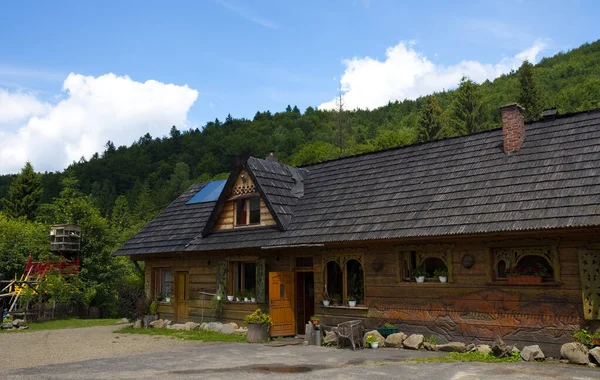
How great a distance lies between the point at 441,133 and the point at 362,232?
38862mm

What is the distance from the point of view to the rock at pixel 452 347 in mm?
12273

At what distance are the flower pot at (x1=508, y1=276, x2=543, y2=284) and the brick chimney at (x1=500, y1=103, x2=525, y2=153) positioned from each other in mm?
4207

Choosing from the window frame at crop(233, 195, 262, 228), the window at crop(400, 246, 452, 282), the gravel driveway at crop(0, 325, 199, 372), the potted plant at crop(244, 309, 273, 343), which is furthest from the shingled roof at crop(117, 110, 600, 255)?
the gravel driveway at crop(0, 325, 199, 372)

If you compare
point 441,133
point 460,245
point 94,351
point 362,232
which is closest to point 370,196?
point 362,232

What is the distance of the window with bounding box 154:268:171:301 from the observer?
20.9 meters

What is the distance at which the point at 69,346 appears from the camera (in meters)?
15.6

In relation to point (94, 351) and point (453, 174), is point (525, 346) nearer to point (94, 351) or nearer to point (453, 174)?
point (453, 174)

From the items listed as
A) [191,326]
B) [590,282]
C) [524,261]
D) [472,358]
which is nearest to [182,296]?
[191,326]

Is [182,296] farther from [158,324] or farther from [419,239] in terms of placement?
[419,239]

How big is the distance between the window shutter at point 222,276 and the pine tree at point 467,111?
3885 cm

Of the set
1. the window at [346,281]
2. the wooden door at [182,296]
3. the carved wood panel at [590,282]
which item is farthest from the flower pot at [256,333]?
the carved wood panel at [590,282]

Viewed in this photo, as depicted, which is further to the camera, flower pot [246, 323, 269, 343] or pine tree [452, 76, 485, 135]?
pine tree [452, 76, 485, 135]

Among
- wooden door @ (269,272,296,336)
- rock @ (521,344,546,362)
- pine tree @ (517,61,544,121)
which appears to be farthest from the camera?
pine tree @ (517,61,544,121)

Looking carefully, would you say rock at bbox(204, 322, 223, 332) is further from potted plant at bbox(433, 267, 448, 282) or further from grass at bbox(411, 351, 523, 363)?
grass at bbox(411, 351, 523, 363)
